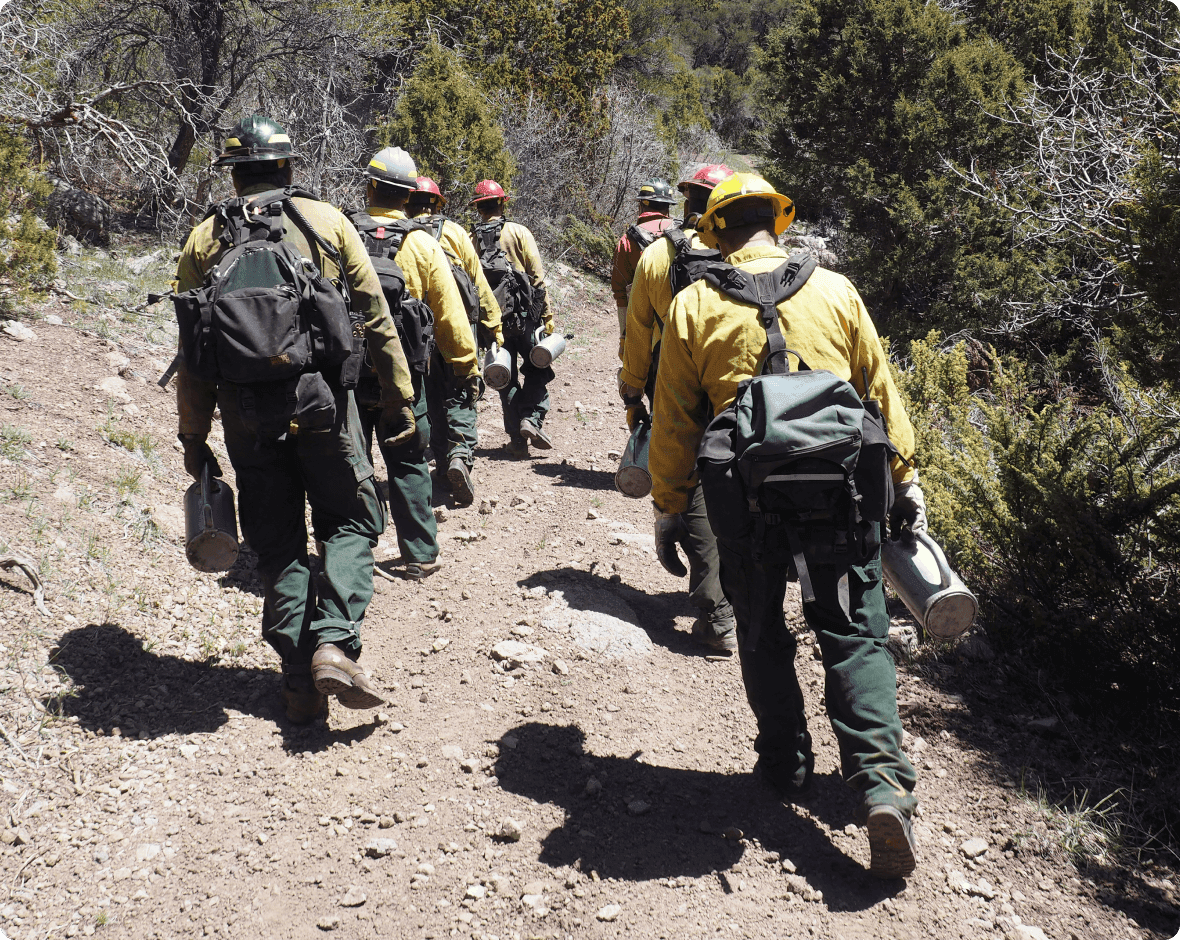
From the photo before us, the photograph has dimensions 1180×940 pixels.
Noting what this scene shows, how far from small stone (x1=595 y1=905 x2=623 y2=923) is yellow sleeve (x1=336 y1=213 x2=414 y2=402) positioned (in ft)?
6.76

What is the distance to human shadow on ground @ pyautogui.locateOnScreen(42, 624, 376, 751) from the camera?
3.11 meters

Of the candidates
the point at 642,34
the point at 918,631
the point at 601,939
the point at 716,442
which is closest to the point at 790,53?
the point at 918,631

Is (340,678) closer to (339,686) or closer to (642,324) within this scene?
(339,686)

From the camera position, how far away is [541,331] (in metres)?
6.86

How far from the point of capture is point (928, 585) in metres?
2.66

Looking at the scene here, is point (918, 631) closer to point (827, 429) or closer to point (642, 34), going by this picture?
point (827, 429)

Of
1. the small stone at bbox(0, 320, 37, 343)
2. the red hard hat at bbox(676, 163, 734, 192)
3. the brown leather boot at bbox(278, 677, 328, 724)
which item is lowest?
the brown leather boot at bbox(278, 677, 328, 724)

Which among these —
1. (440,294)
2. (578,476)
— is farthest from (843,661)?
(578,476)

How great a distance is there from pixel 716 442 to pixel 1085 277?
735 centimetres

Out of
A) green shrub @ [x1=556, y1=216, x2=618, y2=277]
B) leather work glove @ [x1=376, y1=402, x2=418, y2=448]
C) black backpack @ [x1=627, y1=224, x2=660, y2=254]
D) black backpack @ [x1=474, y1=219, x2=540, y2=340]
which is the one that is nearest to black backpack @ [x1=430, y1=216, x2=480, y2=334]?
black backpack @ [x1=474, y1=219, x2=540, y2=340]

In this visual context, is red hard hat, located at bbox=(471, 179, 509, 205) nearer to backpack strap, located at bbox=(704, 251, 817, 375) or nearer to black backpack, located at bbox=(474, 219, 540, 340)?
black backpack, located at bbox=(474, 219, 540, 340)

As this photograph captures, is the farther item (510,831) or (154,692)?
(154,692)

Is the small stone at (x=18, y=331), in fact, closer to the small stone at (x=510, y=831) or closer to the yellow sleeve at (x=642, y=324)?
the yellow sleeve at (x=642, y=324)

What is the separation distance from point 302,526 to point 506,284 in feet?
12.2
